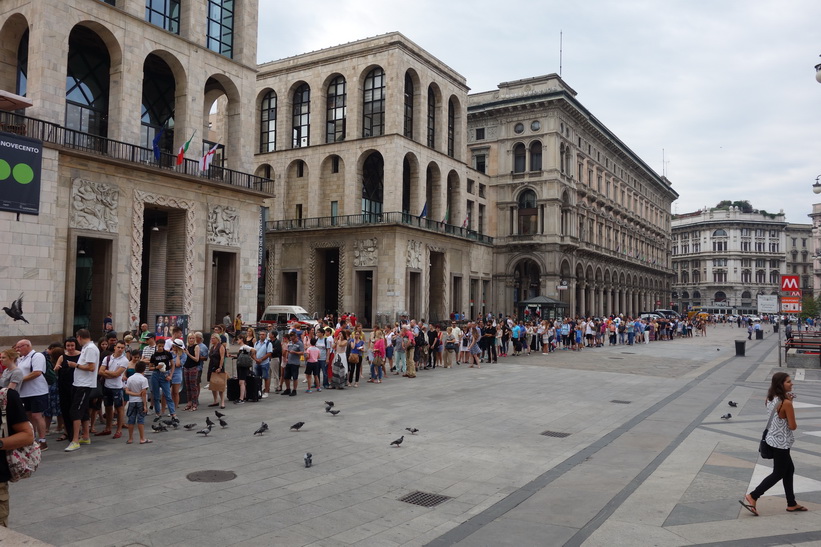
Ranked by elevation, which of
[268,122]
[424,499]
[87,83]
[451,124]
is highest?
[451,124]

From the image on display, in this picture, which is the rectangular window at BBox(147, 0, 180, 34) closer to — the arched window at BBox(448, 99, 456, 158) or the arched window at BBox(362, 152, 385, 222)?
the arched window at BBox(362, 152, 385, 222)

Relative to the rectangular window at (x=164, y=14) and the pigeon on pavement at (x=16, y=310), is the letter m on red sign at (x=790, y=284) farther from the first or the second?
the rectangular window at (x=164, y=14)

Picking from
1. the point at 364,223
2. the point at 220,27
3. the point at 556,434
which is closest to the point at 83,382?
the point at 556,434

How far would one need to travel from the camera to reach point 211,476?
8664 millimetres

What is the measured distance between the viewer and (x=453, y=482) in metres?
8.65

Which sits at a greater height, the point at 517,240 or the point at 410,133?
the point at 410,133

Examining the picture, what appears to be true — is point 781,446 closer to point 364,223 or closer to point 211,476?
point 211,476

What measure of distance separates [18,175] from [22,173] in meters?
0.14

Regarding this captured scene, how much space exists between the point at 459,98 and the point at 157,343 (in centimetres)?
4428

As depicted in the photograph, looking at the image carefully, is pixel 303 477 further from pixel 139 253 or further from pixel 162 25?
pixel 162 25

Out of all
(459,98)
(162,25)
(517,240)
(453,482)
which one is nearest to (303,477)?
(453,482)

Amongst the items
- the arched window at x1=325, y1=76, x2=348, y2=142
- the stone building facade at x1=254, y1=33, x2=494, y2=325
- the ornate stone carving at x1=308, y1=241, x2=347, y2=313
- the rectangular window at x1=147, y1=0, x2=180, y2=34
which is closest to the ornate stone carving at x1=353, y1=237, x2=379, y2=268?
the stone building facade at x1=254, y1=33, x2=494, y2=325

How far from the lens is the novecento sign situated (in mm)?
18500

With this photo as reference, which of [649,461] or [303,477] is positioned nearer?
[303,477]
